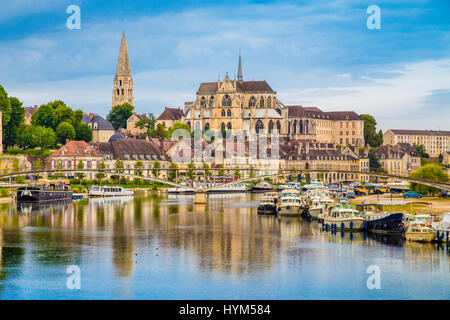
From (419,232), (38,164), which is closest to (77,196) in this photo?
(38,164)

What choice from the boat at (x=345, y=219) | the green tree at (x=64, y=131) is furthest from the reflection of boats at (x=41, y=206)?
the green tree at (x=64, y=131)

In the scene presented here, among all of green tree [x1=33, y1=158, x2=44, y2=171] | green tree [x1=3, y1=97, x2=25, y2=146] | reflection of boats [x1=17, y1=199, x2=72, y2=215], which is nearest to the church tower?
green tree [x1=3, y1=97, x2=25, y2=146]

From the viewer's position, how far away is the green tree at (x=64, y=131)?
361 feet

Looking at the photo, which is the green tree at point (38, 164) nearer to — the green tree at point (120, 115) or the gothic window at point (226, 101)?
the gothic window at point (226, 101)

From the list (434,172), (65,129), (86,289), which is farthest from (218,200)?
(86,289)

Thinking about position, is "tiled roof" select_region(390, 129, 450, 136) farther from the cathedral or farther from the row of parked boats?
the row of parked boats

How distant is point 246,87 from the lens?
155 meters

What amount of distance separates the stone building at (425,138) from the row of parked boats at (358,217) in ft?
408

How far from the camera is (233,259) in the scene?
131ft

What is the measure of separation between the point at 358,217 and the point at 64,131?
224 feet

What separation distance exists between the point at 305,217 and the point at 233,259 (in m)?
20.9

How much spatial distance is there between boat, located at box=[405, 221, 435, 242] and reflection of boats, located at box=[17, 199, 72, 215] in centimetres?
3246

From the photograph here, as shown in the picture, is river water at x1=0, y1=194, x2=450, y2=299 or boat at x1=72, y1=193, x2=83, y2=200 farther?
boat at x1=72, y1=193, x2=83, y2=200

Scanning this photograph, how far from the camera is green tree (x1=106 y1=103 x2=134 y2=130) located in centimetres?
16650
